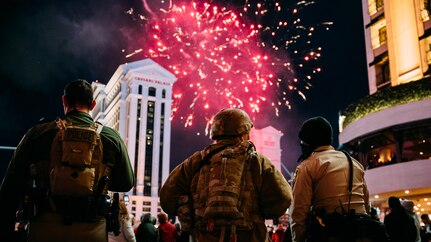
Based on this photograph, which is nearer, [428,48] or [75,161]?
[75,161]

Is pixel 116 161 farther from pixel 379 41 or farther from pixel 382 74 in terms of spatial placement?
pixel 379 41

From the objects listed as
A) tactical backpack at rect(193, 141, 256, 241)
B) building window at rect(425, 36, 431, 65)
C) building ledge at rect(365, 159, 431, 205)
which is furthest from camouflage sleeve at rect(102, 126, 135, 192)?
building window at rect(425, 36, 431, 65)

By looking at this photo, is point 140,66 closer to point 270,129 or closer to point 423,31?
point 270,129

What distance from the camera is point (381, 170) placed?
26.2 meters

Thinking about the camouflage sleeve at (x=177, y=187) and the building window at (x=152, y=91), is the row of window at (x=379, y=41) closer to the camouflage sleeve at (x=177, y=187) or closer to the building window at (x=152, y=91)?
the camouflage sleeve at (x=177, y=187)

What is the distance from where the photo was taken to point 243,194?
3.48 metres

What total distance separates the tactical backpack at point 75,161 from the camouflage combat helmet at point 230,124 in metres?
0.99

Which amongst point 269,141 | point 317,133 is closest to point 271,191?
point 317,133

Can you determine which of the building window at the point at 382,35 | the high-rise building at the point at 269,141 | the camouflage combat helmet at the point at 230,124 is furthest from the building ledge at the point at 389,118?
the high-rise building at the point at 269,141

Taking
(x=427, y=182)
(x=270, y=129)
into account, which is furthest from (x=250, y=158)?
(x=270, y=129)

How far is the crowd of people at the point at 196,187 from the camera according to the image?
3.10m

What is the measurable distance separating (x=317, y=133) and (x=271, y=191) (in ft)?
3.52

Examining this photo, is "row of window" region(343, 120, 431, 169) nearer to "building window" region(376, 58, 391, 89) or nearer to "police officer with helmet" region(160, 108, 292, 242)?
"building window" region(376, 58, 391, 89)

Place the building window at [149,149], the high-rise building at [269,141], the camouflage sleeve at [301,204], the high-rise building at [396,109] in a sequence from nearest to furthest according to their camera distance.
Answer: the camouflage sleeve at [301,204] < the high-rise building at [396,109] < the high-rise building at [269,141] < the building window at [149,149]
